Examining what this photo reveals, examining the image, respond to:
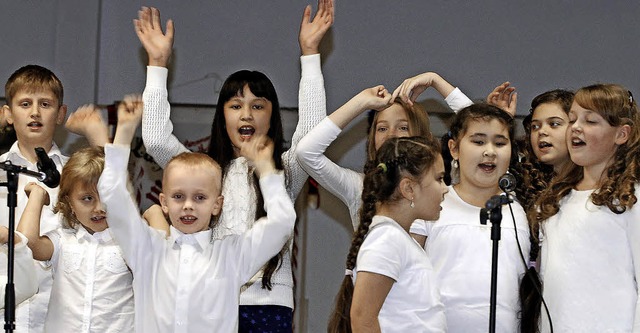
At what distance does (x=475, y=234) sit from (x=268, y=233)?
0.61 m

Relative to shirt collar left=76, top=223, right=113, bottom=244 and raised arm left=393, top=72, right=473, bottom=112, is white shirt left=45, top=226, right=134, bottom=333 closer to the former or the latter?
shirt collar left=76, top=223, right=113, bottom=244

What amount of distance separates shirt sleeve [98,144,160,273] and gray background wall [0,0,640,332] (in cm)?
200

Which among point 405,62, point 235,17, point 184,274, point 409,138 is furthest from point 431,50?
point 184,274

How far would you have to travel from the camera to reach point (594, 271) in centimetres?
282

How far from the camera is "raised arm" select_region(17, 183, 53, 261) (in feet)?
9.65

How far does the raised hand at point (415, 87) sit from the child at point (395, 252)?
17.6 inches

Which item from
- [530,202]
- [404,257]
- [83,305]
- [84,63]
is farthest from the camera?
[84,63]

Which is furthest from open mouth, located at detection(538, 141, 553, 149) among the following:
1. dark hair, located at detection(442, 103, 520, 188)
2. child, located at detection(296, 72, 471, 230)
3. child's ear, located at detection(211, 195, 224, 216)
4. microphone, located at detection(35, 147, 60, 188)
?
microphone, located at detection(35, 147, 60, 188)

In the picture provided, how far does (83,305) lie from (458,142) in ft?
3.86

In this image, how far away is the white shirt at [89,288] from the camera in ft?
9.61

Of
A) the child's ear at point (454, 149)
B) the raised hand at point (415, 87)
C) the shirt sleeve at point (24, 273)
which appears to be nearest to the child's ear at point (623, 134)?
the child's ear at point (454, 149)

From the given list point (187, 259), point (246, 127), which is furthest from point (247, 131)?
point (187, 259)

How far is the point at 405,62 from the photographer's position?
482cm

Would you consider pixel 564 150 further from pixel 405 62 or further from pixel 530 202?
pixel 405 62
